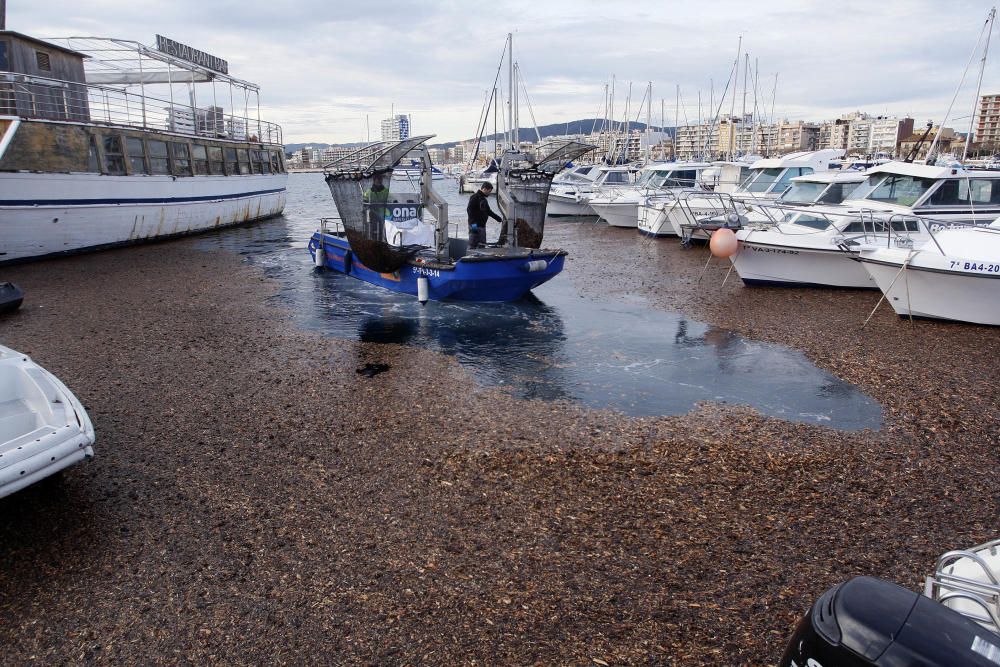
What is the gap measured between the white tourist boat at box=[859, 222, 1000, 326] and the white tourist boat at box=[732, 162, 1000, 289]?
7.23 ft

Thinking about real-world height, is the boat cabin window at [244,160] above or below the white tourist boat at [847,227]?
above

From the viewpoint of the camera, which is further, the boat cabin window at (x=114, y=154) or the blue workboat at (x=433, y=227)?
the boat cabin window at (x=114, y=154)

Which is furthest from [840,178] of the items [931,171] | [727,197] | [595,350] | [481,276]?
[595,350]

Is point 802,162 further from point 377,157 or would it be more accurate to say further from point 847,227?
point 377,157

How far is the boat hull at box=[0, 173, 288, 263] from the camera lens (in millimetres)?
16531

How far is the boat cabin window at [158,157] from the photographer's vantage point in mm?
21328

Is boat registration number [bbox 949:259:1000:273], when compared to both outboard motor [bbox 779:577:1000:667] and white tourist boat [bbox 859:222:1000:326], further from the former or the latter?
outboard motor [bbox 779:577:1000:667]

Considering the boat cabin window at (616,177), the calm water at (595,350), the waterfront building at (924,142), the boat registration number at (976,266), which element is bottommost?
the calm water at (595,350)

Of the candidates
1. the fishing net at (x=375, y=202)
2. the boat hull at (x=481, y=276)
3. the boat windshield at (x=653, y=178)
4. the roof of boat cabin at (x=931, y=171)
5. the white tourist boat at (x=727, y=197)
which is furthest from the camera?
the boat windshield at (x=653, y=178)

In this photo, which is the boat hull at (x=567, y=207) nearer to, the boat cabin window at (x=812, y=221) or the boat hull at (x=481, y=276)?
the boat cabin window at (x=812, y=221)

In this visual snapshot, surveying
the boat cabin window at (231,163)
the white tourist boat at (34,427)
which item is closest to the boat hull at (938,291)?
the white tourist boat at (34,427)

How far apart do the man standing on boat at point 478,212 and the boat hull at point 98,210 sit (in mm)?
11804

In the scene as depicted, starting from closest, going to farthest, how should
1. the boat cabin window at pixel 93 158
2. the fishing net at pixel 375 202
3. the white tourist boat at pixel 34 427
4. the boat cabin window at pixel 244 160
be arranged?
the white tourist boat at pixel 34 427 < the fishing net at pixel 375 202 < the boat cabin window at pixel 93 158 < the boat cabin window at pixel 244 160

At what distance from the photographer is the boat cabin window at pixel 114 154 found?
19422 mm
